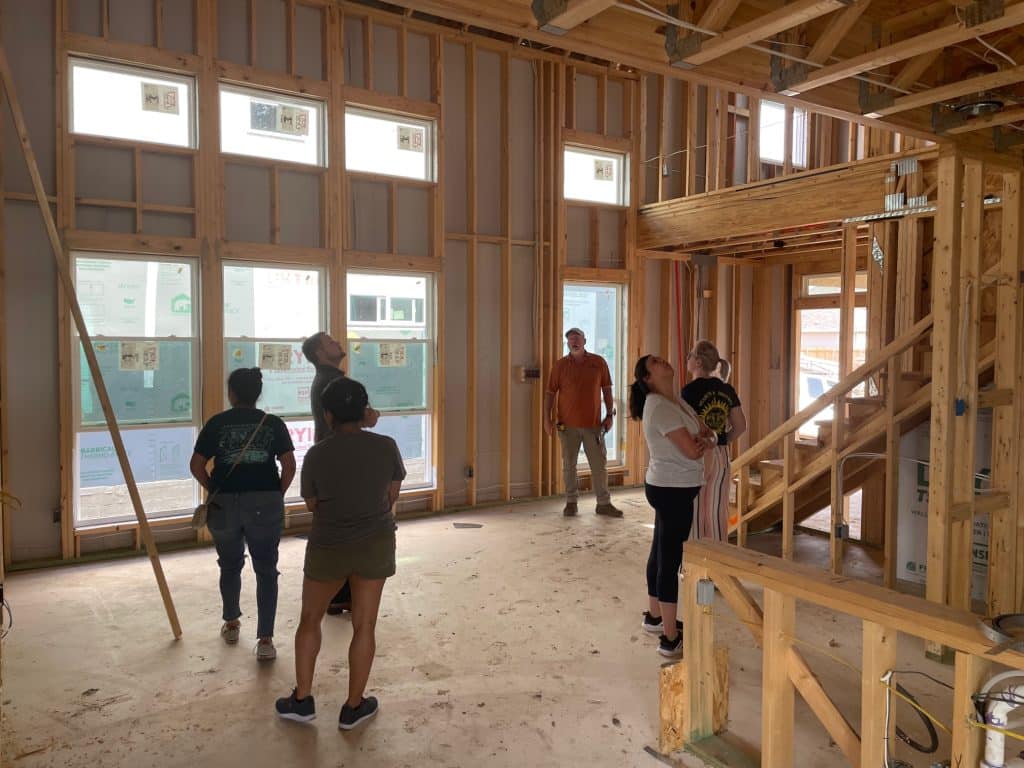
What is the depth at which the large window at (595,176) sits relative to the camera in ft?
27.1

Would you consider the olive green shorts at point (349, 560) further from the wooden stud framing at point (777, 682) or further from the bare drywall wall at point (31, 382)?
the bare drywall wall at point (31, 382)

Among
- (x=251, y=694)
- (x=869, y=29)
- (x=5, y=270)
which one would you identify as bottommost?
(x=251, y=694)

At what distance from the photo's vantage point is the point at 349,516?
Result: 3068 millimetres

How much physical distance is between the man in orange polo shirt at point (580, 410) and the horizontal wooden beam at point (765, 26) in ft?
14.6

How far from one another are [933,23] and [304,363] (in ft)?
17.2

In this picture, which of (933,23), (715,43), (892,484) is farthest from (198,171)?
(892,484)

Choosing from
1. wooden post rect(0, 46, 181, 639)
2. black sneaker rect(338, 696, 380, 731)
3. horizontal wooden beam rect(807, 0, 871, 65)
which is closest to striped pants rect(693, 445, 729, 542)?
black sneaker rect(338, 696, 380, 731)

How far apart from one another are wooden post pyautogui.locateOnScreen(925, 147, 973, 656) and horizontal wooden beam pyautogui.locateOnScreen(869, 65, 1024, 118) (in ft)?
1.64

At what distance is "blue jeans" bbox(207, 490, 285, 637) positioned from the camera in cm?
384

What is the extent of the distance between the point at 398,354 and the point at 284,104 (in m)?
2.42

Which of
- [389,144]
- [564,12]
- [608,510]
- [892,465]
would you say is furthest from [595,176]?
[564,12]

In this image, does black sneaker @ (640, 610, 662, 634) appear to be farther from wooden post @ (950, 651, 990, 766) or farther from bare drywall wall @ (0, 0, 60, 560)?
bare drywall wall @ (0, 0, 60, 560)

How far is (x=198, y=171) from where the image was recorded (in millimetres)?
6109

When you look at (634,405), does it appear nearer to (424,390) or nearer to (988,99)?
(988,99)
